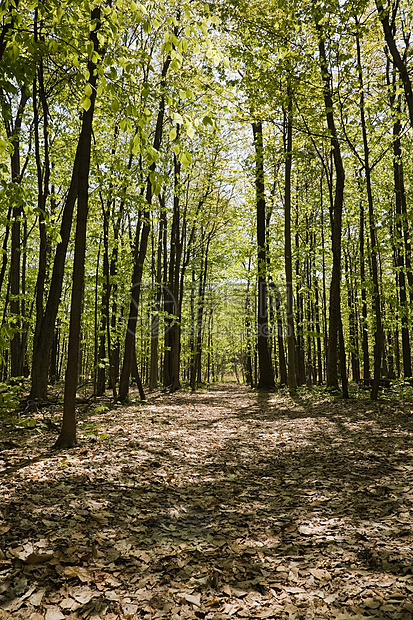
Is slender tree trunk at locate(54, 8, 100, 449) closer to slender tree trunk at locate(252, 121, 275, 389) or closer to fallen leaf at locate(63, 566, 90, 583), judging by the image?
fallen leaf at locate(63, 566, 90, 583)

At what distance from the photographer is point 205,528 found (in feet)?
11.8

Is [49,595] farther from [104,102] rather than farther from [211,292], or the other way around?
[211,292]

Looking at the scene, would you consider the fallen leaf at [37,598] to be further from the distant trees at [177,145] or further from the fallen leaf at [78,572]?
the distant trees at [177,145]

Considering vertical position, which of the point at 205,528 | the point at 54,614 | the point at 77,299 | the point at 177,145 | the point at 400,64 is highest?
the point at 400,64

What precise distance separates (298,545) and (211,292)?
23.4m

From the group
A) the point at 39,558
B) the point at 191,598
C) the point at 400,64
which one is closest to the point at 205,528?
the point at 191,598

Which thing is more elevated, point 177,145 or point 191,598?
point 177,145

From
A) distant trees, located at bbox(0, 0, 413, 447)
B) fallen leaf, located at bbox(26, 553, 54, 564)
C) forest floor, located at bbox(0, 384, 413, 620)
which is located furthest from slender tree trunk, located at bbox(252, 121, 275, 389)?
fallen leaf, located at bbox(26, 553, 54, 564)

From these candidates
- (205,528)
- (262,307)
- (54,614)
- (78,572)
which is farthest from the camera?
(262,307)

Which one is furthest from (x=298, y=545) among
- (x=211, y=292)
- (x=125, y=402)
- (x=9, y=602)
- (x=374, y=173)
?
(x=211, y=292)

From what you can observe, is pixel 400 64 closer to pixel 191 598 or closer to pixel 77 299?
pixel 77 299

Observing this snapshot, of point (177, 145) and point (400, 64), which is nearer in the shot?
point (177, 145)

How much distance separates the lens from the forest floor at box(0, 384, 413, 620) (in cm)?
248

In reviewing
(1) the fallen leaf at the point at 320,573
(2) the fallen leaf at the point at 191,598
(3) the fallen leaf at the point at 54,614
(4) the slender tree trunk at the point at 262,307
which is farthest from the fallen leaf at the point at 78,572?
(4) the slender tree trunk at the point at 262,307
